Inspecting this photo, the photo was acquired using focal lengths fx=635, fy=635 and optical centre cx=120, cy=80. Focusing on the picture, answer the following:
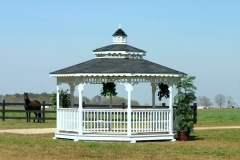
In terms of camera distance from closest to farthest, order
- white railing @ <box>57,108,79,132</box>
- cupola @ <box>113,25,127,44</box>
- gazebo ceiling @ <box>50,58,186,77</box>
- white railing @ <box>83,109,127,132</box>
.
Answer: gazebo ceiling @ <box>50,58,186,77</box>
white railing @ <box>83,109,127,132</box>
white railing @ <box>57,108,79,132</box>
cupola @ <box>113,25,127,44</box>

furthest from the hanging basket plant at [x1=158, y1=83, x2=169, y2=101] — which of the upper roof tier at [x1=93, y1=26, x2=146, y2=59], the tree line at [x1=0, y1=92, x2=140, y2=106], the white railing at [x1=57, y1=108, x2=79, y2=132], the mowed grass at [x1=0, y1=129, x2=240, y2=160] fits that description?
the tree line at [x1=0, y1=92, x2=140, y2=106]

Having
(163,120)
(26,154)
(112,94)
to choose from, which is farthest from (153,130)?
(26,154)

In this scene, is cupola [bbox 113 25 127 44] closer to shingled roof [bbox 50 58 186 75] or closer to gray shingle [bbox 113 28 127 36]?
gray shingle [bbox 113 28 127 36]

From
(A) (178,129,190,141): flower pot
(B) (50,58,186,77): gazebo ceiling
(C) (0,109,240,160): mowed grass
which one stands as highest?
(B) (50,58,186,77): gazebo ceiling

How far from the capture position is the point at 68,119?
24.1 metres

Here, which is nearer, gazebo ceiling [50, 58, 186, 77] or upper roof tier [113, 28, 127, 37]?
gazebo ceiling [50, 58, 186, 77]

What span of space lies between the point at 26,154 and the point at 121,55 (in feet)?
24.3

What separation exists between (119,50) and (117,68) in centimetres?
155

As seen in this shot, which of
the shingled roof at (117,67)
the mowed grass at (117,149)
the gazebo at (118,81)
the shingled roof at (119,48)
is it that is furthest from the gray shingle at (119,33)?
the mowed grass at (117,149)

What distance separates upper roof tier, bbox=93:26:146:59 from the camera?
2459 centimetres

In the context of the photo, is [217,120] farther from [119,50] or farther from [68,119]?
[68,119]

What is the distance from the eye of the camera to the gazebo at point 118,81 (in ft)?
75.5

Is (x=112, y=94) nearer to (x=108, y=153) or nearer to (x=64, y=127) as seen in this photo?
(x=64, y=127)

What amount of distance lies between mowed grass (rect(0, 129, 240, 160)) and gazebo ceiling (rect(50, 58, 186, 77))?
8.30ft
